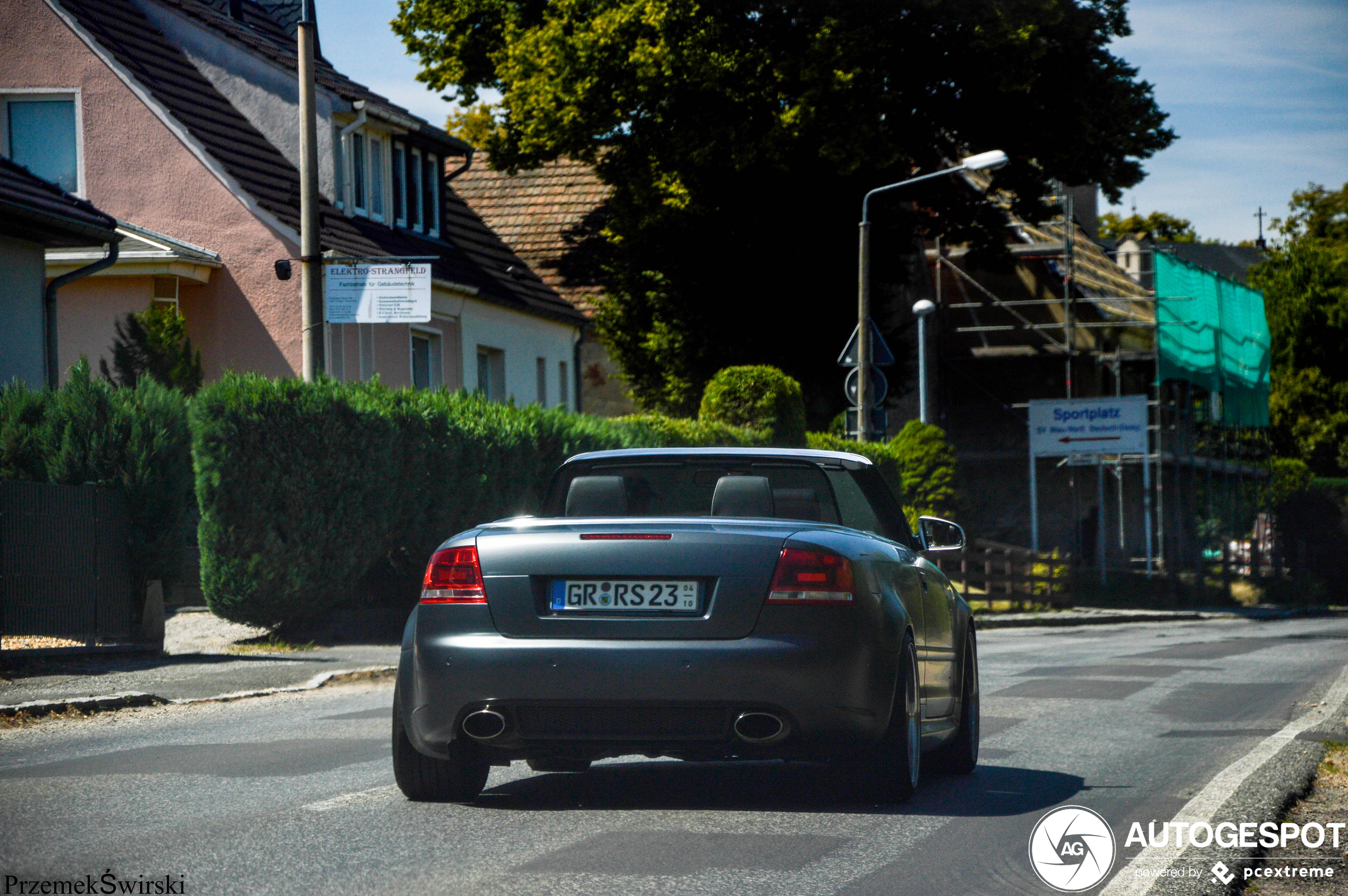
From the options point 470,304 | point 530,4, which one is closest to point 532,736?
point 470,304

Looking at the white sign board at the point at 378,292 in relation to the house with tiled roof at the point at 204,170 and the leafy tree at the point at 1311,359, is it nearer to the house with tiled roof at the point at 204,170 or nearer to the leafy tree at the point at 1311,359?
the house with tiled roof at the point at 204,170

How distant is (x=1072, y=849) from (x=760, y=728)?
1229mm

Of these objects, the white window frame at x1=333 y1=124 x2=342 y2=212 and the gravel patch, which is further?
the white window frame at x1=333 y1=124 x2=342 y2=212

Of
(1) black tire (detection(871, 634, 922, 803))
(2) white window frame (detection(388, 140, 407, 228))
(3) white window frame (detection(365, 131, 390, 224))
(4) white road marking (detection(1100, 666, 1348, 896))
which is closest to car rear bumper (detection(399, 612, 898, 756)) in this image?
(1) black tire (detection(871, 634, 922, 803))

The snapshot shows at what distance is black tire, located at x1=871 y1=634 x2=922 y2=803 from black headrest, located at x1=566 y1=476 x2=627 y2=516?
1.30 m

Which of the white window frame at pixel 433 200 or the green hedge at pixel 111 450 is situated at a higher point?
the white window frame at pixel 433 200

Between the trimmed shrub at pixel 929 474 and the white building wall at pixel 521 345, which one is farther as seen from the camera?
the white building wall at pixel 521 345

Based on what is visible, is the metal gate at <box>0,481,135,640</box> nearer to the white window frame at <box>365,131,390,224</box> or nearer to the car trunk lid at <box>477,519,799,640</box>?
the car trunk lid at <box>477,519,799,640</box>

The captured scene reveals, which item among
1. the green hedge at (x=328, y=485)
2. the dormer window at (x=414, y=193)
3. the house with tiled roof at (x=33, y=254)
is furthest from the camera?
the dormer window at (x=414, y=193)

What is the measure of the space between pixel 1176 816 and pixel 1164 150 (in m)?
31.7

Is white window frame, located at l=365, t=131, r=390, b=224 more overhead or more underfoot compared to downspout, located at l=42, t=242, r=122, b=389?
more overhead

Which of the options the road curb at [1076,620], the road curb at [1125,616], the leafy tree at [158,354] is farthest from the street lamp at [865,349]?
the leafy tree at [158,354]

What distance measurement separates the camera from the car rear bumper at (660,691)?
659 cm

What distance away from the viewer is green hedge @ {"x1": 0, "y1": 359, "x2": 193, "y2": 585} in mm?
16094
